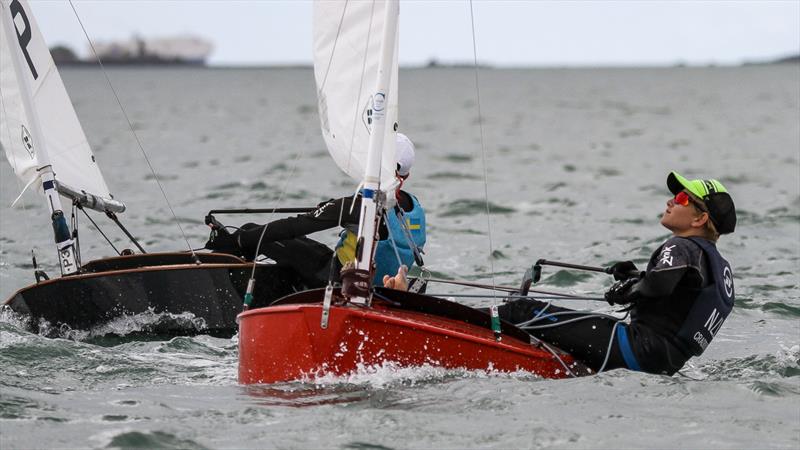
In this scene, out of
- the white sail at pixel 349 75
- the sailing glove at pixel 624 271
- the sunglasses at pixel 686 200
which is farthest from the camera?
the sailing glove at pixel 624 271

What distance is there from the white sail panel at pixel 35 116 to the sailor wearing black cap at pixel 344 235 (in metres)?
1.29

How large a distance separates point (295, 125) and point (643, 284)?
117 ft

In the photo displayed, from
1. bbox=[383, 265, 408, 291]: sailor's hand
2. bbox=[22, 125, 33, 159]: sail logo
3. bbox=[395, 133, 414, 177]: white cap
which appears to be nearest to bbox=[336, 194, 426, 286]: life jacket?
bbox=[395, 133, 414, 177]: white cap

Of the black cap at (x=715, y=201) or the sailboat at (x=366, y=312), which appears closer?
the sailboat at (x=366, y=312)

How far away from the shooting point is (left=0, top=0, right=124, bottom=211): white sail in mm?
8062

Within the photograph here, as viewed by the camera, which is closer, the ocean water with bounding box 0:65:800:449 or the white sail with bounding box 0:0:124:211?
the ocean water with bounding box 0:65:800:449

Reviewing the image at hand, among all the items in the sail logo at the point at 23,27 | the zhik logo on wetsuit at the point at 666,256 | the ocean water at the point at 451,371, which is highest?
the sail logo at the point at 23,27

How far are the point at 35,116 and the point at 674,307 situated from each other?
13.0 feet

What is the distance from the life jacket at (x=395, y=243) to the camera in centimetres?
692

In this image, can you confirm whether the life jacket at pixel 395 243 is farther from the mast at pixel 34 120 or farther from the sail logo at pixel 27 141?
the sail logo at pixel 27 141

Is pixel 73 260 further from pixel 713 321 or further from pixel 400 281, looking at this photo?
pixel 713 321

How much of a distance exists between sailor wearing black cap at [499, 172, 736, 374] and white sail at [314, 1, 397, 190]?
46.2 inches

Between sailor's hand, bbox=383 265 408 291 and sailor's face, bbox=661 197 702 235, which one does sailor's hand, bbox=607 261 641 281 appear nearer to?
sailor's face, bbox=661 197 702 235

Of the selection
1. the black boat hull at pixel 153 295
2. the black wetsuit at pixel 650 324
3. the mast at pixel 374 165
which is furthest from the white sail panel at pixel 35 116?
the black wetsuit at pixel 650 324
